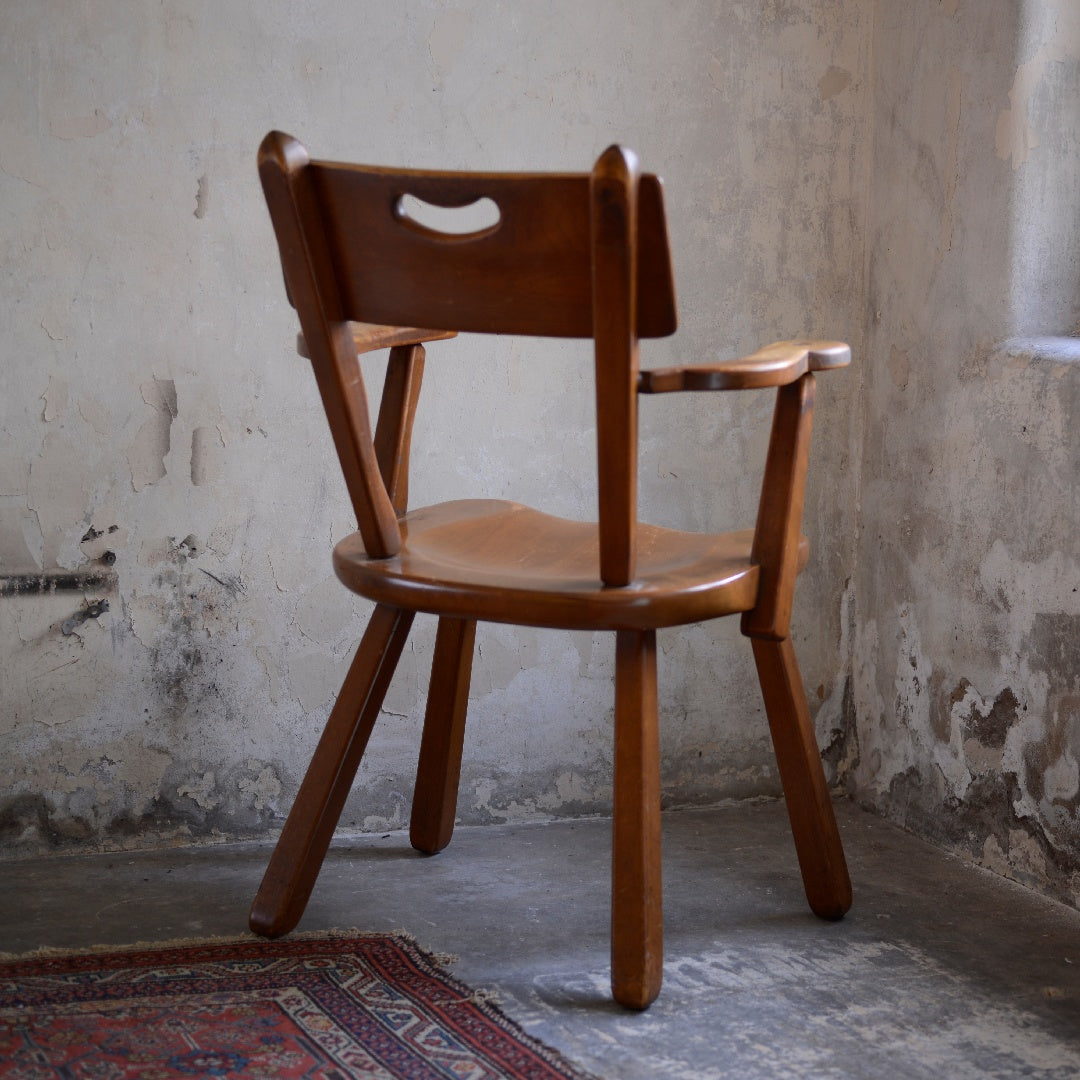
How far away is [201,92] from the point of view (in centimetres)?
212

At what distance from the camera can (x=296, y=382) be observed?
7.32 ft

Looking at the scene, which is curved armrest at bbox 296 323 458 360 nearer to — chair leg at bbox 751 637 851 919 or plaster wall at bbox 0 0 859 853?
plaster wall at bbox 0 0 859 853

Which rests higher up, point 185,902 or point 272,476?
point 272,476

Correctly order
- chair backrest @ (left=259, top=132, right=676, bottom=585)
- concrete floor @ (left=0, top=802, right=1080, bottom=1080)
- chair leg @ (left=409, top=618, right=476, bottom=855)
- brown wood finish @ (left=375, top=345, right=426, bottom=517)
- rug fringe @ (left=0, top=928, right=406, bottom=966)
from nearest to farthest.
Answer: chair backrest @ (left=259, top=132, right=676, bottom=585) → concrete floor @ (left=0, top=802, right=1080, bottom=1080) → rug fringe @ (left=0, top=928, right=406, bottom=966) → brown wood finish @ (left=375, top=345, right=426, bottom=517) → chair leg @ (left=409, top=618, right=476, bottom=855)

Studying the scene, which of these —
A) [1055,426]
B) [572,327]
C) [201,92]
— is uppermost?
[201,92]

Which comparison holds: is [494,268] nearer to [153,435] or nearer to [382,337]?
[382,337]

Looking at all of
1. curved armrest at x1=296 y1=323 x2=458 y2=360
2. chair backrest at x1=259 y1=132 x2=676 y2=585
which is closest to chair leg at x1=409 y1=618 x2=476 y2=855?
curved armrest at x1=296 y1=323 x2=458 y2=360

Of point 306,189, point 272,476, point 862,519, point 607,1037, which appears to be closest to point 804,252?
point 862,519

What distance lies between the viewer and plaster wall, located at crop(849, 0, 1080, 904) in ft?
6.83

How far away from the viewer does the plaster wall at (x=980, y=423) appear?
2.08m

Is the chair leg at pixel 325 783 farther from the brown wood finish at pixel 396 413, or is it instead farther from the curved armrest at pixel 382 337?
the curved armrest at pixel 382 337

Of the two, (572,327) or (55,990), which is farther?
(55,990)

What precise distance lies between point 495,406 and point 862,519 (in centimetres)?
71

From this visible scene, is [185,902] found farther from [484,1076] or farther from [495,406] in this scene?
[495,406]
